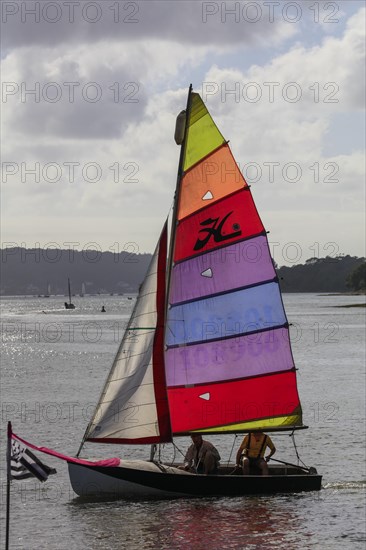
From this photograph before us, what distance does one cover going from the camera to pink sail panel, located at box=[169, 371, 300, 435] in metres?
29.8

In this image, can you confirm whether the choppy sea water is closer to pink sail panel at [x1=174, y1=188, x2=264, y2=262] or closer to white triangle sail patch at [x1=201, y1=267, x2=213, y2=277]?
white triangle sail patch at [x1=201, y1=267, x2=213, y2=277]

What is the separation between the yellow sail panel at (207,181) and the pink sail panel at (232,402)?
5276 millimetres

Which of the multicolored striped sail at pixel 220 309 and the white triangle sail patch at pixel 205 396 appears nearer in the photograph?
the multicolored striped sail at pixel 220 309

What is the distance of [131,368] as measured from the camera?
2920 centimetres

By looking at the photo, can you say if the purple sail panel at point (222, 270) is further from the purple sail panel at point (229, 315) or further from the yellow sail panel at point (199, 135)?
the yellow sail panel at point (199, 135)

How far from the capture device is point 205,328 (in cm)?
3023

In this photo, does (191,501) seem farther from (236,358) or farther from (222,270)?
(222,270)

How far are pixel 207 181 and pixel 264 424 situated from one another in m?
7.41

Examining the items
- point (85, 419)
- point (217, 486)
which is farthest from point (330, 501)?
point (85, 419)

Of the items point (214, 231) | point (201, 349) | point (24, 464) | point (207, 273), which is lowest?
point (24, 464)

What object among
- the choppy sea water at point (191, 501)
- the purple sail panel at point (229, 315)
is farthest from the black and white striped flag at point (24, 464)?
the purple sail panel at point (229, 315)

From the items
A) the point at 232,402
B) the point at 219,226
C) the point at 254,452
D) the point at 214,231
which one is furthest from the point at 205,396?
the point at 219,226

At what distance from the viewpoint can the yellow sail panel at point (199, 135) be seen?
29.4 m

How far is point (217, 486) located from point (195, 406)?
247 cm
